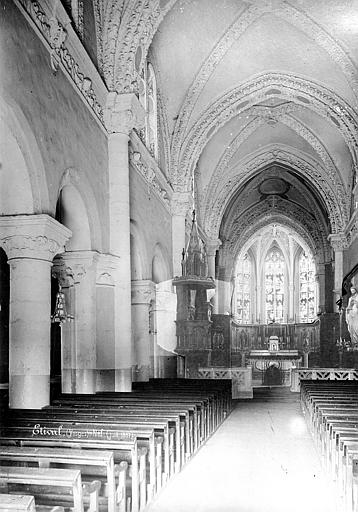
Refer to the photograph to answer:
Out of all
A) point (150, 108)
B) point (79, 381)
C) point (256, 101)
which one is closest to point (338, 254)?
point (256, 101)

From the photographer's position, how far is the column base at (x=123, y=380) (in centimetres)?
1227

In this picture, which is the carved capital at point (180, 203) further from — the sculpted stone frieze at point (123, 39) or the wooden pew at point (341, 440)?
the wooden pew at point (341, 440)

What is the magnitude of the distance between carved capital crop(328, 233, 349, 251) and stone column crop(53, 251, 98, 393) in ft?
53.2

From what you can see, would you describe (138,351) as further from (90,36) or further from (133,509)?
(133,509)

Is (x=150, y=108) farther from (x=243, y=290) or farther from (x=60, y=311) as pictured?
(x=243, y=290)

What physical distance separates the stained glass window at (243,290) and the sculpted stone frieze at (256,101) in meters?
19.3

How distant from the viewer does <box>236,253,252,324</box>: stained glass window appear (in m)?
38.2

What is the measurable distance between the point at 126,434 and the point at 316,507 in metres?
2.04

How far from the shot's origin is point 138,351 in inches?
623

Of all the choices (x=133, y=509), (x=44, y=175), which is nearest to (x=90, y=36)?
(x=44, y=175)

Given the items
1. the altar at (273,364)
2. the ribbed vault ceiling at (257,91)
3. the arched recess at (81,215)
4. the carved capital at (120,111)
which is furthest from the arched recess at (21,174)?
the altar at (273,364)

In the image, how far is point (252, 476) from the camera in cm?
716

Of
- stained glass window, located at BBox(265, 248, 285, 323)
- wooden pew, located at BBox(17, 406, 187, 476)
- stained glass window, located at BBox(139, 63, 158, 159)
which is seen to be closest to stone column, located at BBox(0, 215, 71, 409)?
wooden pew, located at BBox(17, 406, 187, 476)

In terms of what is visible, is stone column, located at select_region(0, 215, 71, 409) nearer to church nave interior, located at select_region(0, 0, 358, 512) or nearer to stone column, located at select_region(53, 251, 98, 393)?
church nave interior, located at select_region(0, 0, 358, 512)
